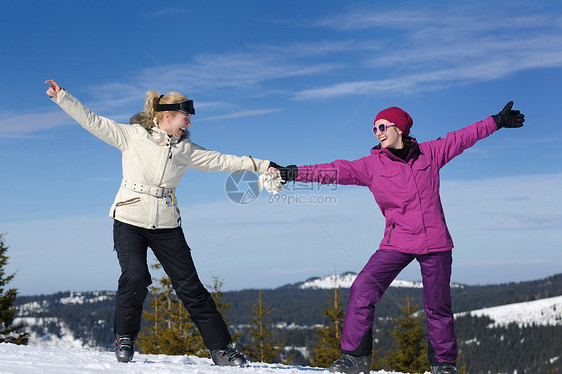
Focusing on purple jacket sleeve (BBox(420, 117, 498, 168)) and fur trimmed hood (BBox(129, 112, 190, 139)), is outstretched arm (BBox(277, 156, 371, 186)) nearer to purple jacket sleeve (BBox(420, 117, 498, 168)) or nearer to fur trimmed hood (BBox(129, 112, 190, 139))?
purple jacket sleeve (BBox(420, 117, 498, 168))

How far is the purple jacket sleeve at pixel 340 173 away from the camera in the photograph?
5.66m

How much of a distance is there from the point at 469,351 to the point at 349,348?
190367 mm

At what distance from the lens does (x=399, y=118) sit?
579 centimetres

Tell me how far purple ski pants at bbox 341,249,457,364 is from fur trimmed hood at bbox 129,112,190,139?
8.16 feet

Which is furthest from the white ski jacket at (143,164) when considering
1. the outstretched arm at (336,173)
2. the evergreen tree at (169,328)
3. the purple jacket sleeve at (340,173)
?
the evergreen tree at (169,328)

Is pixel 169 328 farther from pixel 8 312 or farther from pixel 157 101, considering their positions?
pixel 157 101

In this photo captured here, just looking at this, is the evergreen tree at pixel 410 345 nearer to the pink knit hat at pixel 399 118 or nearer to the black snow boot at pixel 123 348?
the pink knit hat at pixel 399 118

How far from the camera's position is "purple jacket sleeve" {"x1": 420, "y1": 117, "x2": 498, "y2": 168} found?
5.76 meters

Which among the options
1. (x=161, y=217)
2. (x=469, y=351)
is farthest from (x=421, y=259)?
(x=469, y=351)

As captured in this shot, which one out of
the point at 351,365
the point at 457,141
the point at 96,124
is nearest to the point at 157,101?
the point at 96,124

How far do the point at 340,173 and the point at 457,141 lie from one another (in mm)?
1429

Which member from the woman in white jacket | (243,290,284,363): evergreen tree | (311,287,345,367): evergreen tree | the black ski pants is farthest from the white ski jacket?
(243,290,284,363): evergreen tree

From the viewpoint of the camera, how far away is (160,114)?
591 centimetres

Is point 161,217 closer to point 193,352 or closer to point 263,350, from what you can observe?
point 193,352
